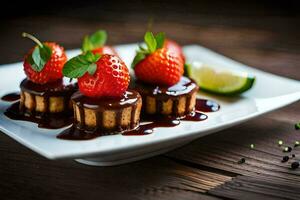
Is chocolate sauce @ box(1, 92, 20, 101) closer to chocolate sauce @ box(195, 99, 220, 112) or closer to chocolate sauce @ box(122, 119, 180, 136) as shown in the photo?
chocolate sauce @ box(122, 119, 180, 136)

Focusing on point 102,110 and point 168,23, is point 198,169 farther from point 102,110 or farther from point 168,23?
point 168,23

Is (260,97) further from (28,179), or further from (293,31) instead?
(293,31)

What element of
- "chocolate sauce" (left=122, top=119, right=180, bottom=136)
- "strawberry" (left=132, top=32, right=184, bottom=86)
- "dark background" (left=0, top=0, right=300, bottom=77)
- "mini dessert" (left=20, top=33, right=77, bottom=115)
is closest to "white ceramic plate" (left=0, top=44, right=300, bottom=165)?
"chocolate sauce" (left=122, top=119, right=180, bottom=136)

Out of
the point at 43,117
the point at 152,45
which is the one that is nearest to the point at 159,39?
the point at 152,45

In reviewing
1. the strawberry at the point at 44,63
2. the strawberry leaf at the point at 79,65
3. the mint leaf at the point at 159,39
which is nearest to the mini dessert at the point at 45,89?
the strawberry at the point at 44,63

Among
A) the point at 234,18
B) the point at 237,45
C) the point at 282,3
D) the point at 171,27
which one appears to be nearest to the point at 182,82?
the point at 237,45

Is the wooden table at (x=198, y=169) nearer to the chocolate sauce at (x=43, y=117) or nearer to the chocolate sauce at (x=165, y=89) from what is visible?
the chocolate sauce at (x=43, y=117)
